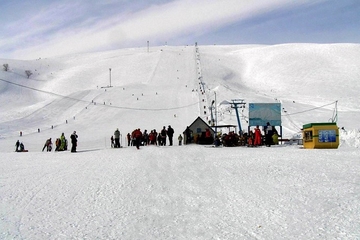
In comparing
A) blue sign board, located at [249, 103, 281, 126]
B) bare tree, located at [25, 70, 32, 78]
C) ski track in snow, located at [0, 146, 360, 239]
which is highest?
bare tree, located at [25, 70, 32, 78]

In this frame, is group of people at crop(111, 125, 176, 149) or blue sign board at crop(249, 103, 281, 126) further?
blue sign board at crop(249, 103, 281, 126)

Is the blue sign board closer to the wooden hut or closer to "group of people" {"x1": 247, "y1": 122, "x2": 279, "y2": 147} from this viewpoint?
the wooden hut

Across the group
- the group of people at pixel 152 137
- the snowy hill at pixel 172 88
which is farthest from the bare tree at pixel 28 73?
the group of people at pixel 152 137

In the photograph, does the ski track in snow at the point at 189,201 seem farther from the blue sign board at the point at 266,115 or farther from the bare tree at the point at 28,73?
the bare tree at the point at 28,73

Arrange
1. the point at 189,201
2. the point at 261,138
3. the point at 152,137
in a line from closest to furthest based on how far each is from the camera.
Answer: the point at 189,201
the point at 261,138
the point at 152,137

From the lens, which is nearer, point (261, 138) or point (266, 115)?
point (261, 138)

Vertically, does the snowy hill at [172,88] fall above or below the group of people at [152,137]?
above

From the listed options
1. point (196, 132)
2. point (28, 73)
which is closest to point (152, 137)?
point (196, 132)

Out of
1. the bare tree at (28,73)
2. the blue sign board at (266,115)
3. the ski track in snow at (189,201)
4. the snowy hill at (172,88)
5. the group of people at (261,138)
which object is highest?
the bare tree at (28,73)

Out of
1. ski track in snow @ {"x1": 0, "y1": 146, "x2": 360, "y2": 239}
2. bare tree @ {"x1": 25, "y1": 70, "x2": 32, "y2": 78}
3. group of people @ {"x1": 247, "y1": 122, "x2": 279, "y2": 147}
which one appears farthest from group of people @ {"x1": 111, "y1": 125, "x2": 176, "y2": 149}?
bare tree @ {"x1": 25, "y1": 70, "x2": 32, "y2": 78}

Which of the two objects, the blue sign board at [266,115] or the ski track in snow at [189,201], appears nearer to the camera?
the ski track in snow at [189,201]

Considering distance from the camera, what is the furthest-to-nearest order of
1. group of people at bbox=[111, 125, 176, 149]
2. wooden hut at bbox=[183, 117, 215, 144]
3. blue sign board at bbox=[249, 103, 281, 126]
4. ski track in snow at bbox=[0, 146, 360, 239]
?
wooden hut at bbox=[183, 117, 215, 144], blue sign board at bbox=[249, 103, 281, 126], group of people at bbox=[111, 125, 176, 149], ski track in snow at bbox=[0, 146, 360, 239]

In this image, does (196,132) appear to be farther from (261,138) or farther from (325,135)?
(325,135)

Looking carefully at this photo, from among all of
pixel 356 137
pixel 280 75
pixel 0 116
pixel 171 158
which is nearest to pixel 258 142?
pixel 356 137
